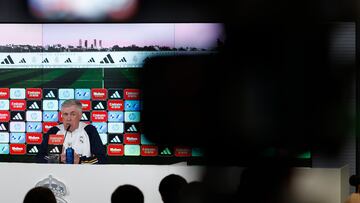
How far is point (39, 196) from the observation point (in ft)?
2.66

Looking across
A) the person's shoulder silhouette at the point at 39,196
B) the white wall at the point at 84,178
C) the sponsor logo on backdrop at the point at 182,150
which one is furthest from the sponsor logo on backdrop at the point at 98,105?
the sponsor logo on backdrop at the point at 182,150

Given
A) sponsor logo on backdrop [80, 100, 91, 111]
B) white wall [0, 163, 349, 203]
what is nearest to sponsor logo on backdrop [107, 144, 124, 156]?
sponsor logo on backdrop [80, 100, 91, 111]

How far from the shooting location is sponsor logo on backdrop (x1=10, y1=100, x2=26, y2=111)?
2.27m

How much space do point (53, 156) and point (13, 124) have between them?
832mm

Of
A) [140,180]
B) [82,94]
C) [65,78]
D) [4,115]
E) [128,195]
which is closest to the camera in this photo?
[128,195]

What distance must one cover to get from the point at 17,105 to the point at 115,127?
1.22 feet

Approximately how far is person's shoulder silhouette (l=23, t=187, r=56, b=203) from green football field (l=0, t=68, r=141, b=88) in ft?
3.23

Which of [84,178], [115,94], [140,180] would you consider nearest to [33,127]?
[115,94]

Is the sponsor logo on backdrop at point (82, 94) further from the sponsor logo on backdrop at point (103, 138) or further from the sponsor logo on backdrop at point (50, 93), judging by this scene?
the sponsor logo on backdrop at point (103, 138)

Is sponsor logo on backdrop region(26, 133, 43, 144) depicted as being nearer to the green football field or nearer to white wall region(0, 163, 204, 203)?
the green football field

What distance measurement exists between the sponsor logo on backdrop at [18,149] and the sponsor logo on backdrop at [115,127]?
1.09 feet

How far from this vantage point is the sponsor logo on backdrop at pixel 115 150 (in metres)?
2.36

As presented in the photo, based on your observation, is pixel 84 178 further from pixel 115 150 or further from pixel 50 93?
pixel 115 150

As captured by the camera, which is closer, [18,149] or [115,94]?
[115,94]
